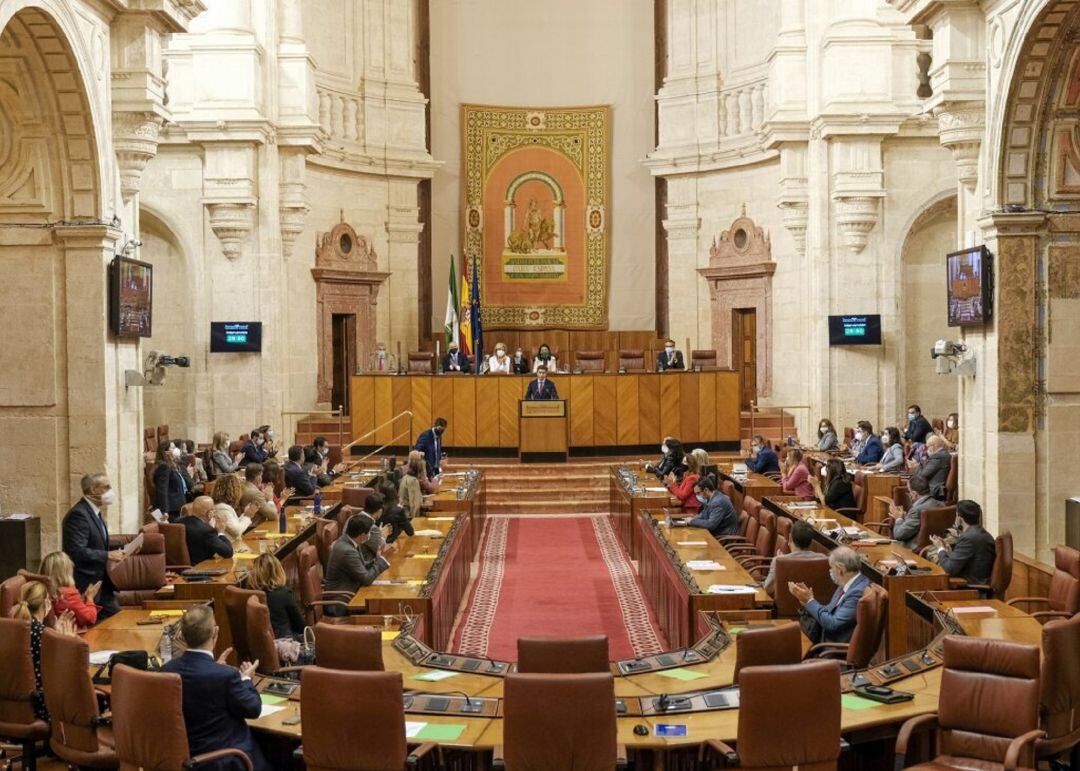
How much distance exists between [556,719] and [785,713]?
971 mm

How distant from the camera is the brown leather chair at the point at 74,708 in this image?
6.00m

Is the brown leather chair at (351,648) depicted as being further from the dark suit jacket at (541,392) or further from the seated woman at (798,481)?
the dark suit jacket at (541,392)

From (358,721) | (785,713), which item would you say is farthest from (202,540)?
(785,713)

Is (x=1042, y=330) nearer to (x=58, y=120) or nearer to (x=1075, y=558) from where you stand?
(x=1075, y=558)

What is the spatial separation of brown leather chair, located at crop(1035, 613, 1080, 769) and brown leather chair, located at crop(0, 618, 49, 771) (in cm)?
498

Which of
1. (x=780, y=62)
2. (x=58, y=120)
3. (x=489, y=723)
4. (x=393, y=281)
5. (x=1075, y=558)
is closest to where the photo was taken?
(x=489, y=723)

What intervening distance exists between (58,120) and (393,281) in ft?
45.4

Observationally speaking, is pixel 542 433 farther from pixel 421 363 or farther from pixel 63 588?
pixel 63 588

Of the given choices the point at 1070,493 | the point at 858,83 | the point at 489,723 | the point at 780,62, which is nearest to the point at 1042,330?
the point at 1070,493

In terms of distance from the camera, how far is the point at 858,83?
19875mm

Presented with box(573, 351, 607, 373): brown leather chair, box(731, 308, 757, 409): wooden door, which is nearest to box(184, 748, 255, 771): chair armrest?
box(573, 351, 607, 373): brown leather chair

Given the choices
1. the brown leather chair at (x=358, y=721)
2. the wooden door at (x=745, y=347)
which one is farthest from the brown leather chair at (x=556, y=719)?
the wooden door at (x=745, y=347)

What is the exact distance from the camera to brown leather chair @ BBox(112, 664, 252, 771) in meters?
5.36

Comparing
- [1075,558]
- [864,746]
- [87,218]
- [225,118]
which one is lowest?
[864,746]
